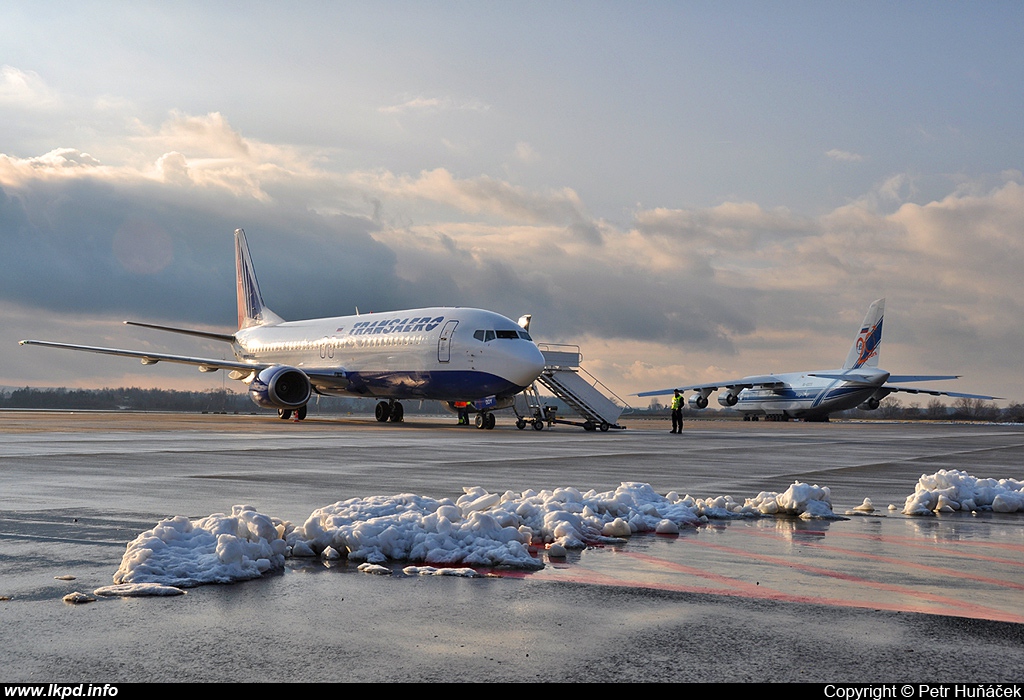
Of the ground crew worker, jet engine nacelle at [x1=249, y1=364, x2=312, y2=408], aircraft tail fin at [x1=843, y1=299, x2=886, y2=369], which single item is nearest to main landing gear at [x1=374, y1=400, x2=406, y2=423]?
jet engine nacelle at [x1=249, y1=364, x2=312, y2=408]

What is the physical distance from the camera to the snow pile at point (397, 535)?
5.17m

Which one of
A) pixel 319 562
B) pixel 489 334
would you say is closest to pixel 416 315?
pixel 489 334

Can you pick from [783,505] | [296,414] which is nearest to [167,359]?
[296,414]

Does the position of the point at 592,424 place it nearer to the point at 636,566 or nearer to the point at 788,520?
the point at 788,520

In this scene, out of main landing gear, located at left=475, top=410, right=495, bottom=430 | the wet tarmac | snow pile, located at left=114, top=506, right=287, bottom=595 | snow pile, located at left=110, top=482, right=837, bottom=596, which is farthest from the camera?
main landing gear, located at left=475, top=410, right=495, bottom=430

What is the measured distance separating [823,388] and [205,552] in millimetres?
64566

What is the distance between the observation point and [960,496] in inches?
371

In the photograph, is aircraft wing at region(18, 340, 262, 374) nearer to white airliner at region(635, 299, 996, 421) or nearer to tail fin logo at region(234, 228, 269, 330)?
tail fin logo at region(234, 228, 269, 330)

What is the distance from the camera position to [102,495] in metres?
9.16

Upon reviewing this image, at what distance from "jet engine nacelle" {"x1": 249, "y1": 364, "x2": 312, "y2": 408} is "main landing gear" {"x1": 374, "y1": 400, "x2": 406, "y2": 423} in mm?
4191

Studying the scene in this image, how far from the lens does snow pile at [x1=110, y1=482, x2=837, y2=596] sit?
5.17 m

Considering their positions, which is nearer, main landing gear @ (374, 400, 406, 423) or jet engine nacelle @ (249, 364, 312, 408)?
jet engine nacelle @ (249, 364, 312, 408)

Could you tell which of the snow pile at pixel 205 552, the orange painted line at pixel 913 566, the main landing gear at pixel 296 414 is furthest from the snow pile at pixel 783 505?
the main landing gear at pixel 296 414

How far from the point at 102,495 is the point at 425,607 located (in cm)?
601
